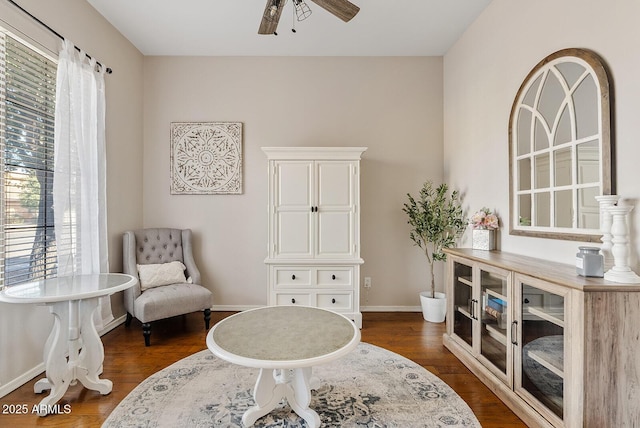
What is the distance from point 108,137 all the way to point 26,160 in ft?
2.97

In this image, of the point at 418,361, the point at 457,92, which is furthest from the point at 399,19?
the point at 418,361

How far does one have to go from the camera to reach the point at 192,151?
11.4 feet

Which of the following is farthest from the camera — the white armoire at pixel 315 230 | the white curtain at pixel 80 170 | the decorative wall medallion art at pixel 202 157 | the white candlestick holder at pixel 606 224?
the decorative wall medallion art at pixel 202 157

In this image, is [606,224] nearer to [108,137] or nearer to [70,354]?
[70,354]

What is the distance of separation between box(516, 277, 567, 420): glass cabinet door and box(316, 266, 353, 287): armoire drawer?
1559 mm

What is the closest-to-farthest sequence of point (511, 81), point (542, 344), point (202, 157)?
1. point (542, 344)
2. point (511, 81)
3. point (202, 157)

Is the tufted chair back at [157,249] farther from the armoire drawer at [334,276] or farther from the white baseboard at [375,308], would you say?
the armoire drawer at [334,276]

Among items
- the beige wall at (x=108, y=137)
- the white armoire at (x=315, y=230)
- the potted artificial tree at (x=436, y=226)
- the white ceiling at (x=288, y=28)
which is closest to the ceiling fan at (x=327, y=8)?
the white ceiling at (x=288, y=28)

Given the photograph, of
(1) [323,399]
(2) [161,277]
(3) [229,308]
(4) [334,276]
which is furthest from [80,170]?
(1) [323,399]

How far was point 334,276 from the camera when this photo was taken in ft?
10.00

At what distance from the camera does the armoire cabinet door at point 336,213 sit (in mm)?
3045

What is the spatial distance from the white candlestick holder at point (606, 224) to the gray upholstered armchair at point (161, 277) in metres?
3.03

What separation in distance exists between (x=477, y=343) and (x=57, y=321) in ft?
9.24

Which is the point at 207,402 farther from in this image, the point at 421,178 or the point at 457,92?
the point at 457,92
